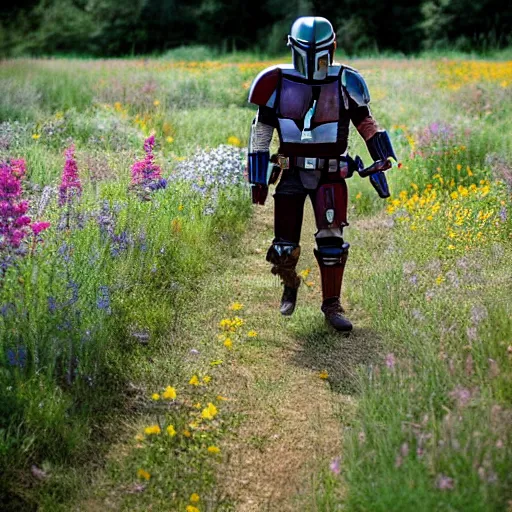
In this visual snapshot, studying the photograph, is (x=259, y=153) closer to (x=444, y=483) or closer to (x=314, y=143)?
(x=314, y=143)

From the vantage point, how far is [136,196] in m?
6.23

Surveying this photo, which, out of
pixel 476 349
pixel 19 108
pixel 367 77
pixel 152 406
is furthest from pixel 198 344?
pixel 367 77

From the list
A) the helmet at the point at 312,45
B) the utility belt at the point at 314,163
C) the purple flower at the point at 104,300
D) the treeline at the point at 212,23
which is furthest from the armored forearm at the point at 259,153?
the treeline at the point at 212,23

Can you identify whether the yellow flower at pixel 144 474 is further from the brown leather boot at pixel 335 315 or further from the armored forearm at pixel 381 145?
the armored forearm at pixel 381 145

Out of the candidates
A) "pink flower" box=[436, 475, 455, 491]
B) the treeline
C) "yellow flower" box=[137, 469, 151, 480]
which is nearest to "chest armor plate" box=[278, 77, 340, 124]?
"yellow flower" box=[137, 469, 151, 480]

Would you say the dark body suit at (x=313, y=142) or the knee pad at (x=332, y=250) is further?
the knee pad at (x=332, y=250)

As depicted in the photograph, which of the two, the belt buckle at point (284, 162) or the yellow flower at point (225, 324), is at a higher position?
the belt buckle at point (284, 162)

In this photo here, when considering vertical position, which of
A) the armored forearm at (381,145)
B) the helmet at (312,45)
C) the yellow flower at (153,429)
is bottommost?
the yellow flower at (153,429)

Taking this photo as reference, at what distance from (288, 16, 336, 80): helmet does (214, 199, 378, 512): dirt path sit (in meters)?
1.67

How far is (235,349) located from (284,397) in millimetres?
634

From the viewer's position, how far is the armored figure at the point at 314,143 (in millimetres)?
4602

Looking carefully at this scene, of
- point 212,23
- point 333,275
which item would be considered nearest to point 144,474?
point 333,275

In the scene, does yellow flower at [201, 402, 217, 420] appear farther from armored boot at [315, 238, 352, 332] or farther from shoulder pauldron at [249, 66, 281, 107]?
shoulder pauldron at [249, 66, 281, 107]

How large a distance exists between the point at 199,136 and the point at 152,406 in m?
6.48
